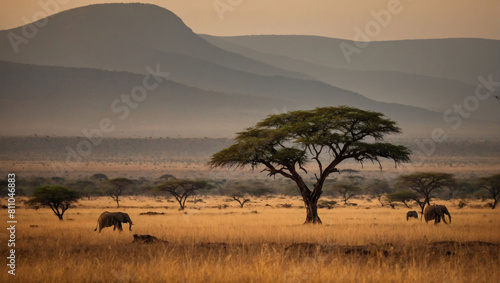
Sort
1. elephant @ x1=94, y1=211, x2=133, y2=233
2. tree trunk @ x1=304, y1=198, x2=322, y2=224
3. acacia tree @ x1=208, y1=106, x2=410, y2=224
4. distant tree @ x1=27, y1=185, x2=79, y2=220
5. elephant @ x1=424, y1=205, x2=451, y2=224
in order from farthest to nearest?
distant tree @ x1=27, y1=185, x2=79, y2=220
tree trunk @ x1=304, y1=198, x2=322, y2=224
acacia tree @ x1=208, y1=106, x2=410, y2=224
elephant @ x1=424, y1=205, x2=451, y2=224
elephant @ x1=94, y1=211, x2=133, y2=233

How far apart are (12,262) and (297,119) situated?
67.5ft

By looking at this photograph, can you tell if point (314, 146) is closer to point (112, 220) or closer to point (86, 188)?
point (112, 220)

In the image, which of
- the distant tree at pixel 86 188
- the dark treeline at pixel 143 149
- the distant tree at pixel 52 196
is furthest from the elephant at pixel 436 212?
the dark treeline at pixel 143 149

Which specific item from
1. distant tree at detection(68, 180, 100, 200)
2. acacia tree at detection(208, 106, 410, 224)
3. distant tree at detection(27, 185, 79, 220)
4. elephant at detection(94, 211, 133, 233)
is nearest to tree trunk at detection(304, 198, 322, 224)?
acacia tree at detection(208, 106, 410, 224)

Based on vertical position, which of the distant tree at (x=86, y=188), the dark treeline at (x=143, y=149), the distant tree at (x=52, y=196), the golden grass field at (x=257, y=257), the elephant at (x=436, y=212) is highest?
the dark treeline at (x=143, y=149)

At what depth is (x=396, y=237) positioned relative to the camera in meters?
21.6

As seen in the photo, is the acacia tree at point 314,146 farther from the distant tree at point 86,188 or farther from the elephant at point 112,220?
the distant tree at point 86,188

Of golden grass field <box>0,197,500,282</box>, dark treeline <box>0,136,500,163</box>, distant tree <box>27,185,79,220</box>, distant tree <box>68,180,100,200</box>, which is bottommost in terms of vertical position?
golden grass field <box>0,197,500,282</box>

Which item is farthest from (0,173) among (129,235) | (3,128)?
(129,235)

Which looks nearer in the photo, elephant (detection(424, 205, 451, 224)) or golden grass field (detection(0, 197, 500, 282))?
golden grass field (detection(0, 197, 500, 282))

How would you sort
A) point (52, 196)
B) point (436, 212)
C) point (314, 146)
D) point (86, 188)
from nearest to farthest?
point (436, 212) → point (314, 146) → point (52, 196) → point (86, 188)

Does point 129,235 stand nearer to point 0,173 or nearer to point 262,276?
point 262,276

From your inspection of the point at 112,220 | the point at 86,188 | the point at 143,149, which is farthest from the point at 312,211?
the point at 143,149

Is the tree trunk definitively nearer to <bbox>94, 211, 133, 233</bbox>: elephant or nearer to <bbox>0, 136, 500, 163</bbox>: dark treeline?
<bbox>94, 211, 133, 233</bbox>: elephant
